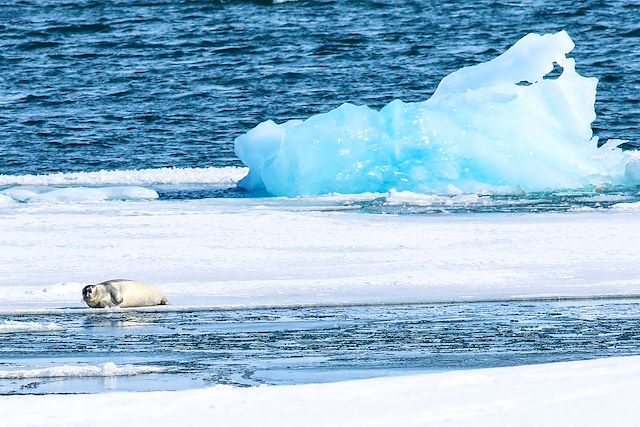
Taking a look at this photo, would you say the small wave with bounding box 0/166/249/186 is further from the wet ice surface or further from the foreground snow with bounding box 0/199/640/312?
the wet ice surface

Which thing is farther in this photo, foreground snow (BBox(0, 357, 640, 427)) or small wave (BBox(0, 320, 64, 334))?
small wave (BBox(0, 320, 64, 334))

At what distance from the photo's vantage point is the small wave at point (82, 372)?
754cm

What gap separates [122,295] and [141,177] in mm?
12086

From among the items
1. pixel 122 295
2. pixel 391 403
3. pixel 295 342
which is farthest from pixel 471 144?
pixel 391 403

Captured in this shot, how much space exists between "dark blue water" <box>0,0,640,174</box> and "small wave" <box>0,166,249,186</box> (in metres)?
1.98

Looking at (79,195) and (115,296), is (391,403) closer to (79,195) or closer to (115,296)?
(115,296)

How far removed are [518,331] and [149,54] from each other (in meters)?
27.6

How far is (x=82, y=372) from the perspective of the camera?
7594mm

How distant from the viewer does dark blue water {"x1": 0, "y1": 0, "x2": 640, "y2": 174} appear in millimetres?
28592

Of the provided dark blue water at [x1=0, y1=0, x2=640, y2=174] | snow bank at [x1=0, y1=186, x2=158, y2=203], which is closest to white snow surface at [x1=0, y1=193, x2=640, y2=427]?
snow bank at [x1=0, y1=186, x2=158, y2=203]

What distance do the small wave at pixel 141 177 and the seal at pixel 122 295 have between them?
36.5ft

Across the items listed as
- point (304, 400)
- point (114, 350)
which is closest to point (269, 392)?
point (304, 400)

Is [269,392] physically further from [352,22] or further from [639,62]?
[352,22]

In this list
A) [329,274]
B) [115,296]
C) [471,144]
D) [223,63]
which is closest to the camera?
[115,296]
